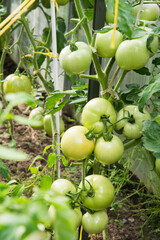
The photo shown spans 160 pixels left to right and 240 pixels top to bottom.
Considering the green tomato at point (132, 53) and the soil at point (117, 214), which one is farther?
the soil at point (117, 214)

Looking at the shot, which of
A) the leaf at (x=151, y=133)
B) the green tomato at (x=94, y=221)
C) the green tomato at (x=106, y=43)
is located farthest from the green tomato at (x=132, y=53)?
the green tomato at (x=94, y=221)

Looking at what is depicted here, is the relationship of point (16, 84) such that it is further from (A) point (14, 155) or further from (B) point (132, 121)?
(A) point (14, 155)

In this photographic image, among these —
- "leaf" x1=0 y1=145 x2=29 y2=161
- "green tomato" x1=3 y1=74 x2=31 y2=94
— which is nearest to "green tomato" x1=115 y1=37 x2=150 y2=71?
"leaf" x1=0 y1=145 x2=29 y2=161

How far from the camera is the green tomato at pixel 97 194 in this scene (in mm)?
778

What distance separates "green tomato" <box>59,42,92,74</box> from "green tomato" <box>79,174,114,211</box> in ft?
0.98

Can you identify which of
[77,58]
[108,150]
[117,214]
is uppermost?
[77,58]

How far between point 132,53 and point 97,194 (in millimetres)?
373

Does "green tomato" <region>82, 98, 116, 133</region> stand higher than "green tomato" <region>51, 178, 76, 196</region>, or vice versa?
"green tomato" <region>82, 98, 116, 133</region>

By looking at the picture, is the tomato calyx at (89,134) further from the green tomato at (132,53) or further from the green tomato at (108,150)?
the green tomato at (132,53)

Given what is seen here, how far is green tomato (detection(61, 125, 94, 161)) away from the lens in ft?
2.49

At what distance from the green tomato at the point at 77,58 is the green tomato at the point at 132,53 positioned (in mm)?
80

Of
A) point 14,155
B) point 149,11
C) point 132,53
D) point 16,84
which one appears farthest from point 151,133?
point 16,84

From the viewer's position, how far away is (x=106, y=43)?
2.49 feet

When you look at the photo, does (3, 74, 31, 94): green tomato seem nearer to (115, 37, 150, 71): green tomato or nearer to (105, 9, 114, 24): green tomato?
(105, 9, 114, 24): green tomato
